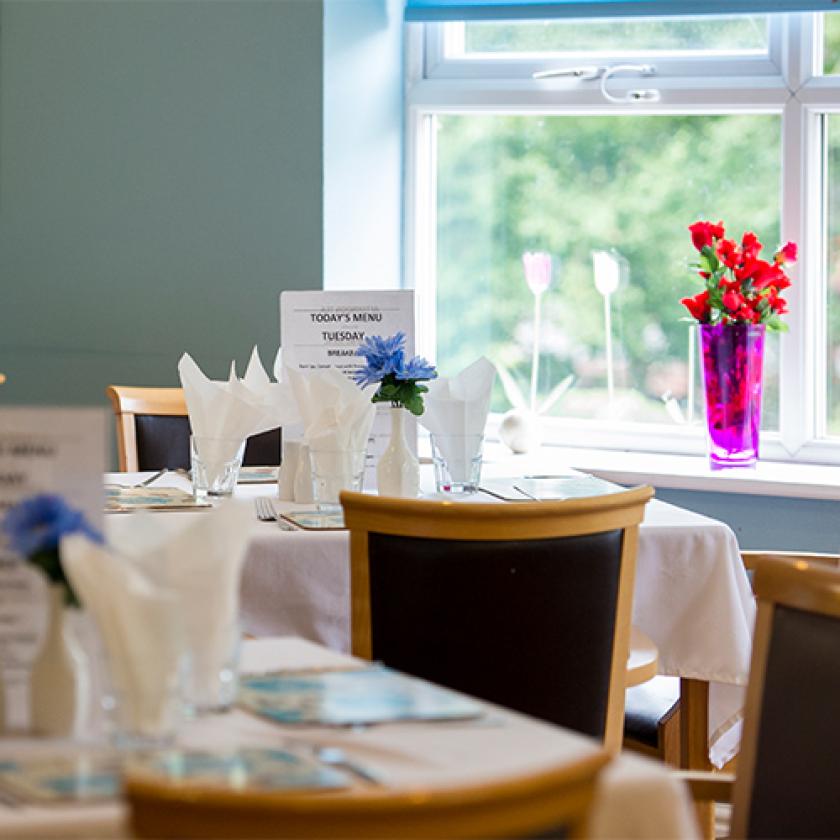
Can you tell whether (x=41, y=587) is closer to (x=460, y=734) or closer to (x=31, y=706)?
(x=31, y=706)

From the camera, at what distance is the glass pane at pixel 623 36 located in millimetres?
3900

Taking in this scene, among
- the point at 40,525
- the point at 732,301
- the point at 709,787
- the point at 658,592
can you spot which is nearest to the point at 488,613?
the point at 709,787

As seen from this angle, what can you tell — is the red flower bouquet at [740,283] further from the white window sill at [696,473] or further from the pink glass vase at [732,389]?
the white window sill at [696,473]

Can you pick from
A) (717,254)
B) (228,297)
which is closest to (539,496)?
(717,254)

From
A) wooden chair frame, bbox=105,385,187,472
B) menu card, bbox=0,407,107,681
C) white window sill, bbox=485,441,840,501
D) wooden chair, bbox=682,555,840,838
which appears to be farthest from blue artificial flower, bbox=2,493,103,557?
white window sill, bbox=485,441,840,501

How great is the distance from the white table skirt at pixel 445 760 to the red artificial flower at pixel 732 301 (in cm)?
255

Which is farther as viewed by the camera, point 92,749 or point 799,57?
point 799,57

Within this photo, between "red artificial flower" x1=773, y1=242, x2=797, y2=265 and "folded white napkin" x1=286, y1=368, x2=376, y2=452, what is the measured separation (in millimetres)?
1580

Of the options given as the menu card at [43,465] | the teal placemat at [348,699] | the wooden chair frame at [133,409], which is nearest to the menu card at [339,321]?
the wooden chair frame at [133,409]

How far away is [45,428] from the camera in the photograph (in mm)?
1094

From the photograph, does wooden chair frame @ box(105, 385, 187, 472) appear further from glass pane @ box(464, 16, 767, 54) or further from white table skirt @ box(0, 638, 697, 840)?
white table skirt @ box(0, 638, 697, 840)

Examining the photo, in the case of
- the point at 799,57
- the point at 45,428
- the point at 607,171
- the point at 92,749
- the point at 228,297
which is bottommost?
the point at 92,749

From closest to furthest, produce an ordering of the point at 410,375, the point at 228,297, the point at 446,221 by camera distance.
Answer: the point at 410,375 < the point at 228,297 < the point at 446,221

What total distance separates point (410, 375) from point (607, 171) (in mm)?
1922
